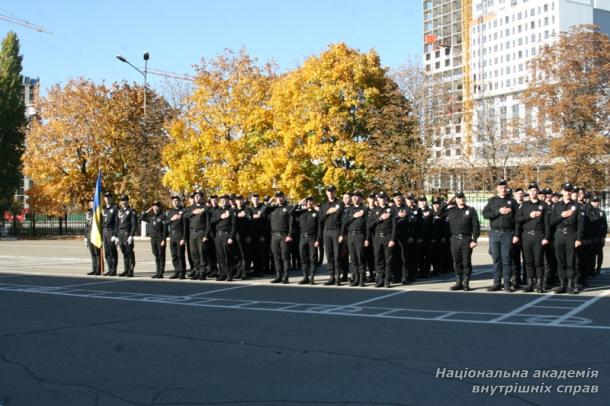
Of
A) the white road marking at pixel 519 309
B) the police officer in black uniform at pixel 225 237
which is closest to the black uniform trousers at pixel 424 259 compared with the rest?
the police officer in black uniform at pixel 225 237

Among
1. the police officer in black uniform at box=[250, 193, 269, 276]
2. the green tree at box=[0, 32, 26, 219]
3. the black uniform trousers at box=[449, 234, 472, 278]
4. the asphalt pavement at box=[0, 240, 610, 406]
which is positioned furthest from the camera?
the green tree at box=[0, 32, 26, 219]

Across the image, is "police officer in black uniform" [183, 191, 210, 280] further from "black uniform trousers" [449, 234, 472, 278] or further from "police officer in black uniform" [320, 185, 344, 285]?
"black uniform trousers" [449, 234, 472, 278]

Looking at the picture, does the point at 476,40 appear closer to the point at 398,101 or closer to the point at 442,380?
the point at 398,101

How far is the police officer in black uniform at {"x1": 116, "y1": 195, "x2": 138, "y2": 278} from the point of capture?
18156mm

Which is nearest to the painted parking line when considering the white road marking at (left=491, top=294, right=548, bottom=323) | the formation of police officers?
the white road marking at (left=491, top=294, right=548, bottom=323)

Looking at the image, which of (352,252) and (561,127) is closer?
(352,252)

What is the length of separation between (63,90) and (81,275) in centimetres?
3186

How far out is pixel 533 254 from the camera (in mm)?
13344

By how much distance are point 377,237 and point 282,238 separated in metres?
2.36

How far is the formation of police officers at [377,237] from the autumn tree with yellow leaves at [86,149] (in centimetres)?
2761

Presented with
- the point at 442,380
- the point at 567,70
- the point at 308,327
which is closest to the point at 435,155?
the point at 567,70

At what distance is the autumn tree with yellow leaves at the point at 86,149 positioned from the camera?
46344 mm

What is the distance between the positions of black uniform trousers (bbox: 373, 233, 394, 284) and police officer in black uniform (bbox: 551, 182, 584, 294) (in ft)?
10.8

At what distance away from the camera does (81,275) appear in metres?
18.6
